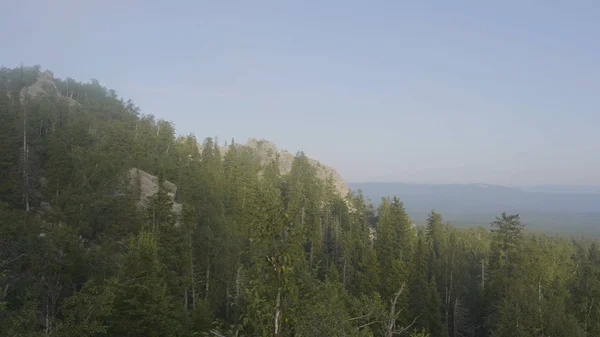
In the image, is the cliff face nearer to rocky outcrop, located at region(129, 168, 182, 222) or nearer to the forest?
the forest

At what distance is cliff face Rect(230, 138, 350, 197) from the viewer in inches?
4227

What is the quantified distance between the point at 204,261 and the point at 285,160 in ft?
242

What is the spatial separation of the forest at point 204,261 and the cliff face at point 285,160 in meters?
35.5

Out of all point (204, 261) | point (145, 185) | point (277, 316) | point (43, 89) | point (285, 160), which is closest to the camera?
point (277, 316)

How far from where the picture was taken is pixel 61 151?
42.8 metres

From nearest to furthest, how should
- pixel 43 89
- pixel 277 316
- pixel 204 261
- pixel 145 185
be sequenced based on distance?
pixel 277 316 < pixel 204 261 < pixel 145 185 < pixel 43 89

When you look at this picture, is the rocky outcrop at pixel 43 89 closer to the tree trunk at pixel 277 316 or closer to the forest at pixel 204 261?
the forest at pixel 204 261

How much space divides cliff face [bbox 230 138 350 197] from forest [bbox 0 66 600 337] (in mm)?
35486

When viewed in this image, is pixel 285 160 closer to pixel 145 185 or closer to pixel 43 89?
pixel 43 89

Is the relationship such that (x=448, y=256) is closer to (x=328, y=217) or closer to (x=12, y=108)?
(x=328, y=217)

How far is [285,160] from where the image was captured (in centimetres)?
11088

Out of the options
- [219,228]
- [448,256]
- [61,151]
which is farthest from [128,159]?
[448,256]

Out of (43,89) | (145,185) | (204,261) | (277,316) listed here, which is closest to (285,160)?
(43,89)

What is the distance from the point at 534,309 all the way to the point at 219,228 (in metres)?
30.2
